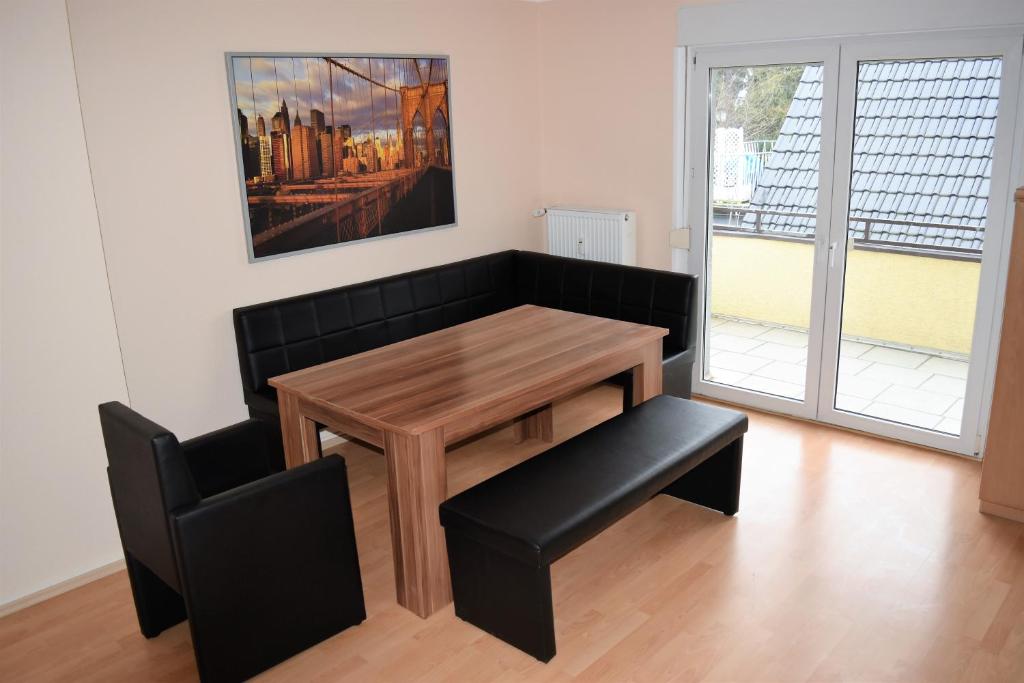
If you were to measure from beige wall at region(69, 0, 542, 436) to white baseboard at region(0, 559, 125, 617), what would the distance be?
0.73 m

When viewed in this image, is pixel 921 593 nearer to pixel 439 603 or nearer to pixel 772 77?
pixel 439 603

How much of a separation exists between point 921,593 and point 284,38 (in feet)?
12.4

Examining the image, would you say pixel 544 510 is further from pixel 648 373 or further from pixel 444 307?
pixel 444 307

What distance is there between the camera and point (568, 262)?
5.24 m

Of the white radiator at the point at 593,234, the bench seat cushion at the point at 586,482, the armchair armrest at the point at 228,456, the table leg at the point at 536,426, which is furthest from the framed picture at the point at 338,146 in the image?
the bench seat cushion at the point at 586,482

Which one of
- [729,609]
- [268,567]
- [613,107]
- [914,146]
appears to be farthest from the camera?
[613,107]

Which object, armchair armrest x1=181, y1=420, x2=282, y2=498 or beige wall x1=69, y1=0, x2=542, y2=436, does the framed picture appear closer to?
beige wall x1=69, y1=0, x2=542, y2=436

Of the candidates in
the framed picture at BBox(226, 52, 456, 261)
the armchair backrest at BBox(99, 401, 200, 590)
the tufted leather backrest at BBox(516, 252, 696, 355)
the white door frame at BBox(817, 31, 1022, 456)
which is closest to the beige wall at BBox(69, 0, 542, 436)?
the framed picture at BBox(226, 52, 456, 261)

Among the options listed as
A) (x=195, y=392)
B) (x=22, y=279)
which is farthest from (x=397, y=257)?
(x=22, y=279)

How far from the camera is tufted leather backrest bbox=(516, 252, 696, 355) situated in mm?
4762

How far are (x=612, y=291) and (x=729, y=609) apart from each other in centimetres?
232

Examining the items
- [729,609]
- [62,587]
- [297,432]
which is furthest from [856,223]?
[62,587]

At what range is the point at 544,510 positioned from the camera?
2879 mm

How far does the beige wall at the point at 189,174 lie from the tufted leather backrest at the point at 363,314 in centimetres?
16
